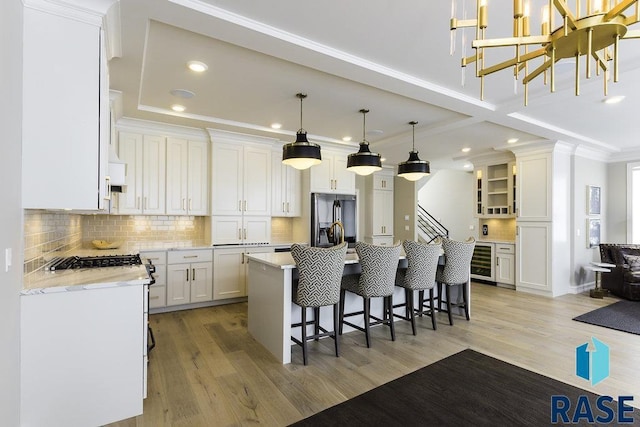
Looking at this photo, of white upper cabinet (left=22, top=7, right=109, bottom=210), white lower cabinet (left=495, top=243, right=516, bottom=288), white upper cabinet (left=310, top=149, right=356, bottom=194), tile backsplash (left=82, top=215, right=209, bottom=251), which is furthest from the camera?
white lower cabinet (left=495, top=243, right=516, bottom=288)

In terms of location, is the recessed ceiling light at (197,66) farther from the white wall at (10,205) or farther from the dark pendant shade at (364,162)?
the dark pendant shade at (364,162)

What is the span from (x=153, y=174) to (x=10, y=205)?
3.22 m

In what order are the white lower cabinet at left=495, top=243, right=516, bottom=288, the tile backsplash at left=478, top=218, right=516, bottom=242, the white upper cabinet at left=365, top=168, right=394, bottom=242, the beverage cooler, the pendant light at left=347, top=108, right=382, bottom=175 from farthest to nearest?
1. the white upper cabinet at left=365, top=168, right=394, bottom=242
2. the tile backsplash at left=478, top=218, right=516, bottom=242
3. the beverage cooler
4. the white lower cabinet at left=495, top=243, right=516, bottom=288
5. the pendant light at left=347, top=108, right=382, bottom=175

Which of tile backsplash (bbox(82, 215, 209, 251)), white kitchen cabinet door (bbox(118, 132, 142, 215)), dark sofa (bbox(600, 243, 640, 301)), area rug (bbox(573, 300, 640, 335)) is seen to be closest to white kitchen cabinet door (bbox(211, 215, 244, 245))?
tile backsplash (bbox(82, 215, 209, 251))

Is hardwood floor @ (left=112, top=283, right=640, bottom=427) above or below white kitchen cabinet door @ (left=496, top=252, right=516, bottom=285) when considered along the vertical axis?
below

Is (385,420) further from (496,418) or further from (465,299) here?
(465,299)

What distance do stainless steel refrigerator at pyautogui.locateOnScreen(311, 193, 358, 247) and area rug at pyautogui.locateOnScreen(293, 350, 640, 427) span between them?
2.91 meters

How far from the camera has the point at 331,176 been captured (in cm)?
596

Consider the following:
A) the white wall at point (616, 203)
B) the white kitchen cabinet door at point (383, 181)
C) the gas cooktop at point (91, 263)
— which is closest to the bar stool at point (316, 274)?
the gas cooktop at point (91, 263)

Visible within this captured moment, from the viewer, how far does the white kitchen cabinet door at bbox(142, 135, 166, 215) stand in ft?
15.3

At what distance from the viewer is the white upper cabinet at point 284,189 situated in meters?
5.67

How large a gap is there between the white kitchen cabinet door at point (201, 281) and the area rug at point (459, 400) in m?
3.08

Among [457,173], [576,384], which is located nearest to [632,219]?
[457,173]

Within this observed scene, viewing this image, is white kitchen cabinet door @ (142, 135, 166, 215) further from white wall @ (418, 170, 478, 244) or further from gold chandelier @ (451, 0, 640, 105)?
white wall @ (418, 170, 478, 244)
